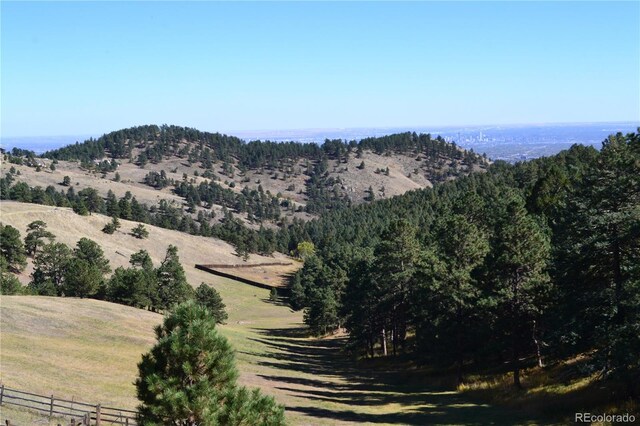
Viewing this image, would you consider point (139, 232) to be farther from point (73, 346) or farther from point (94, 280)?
point (73, 346)

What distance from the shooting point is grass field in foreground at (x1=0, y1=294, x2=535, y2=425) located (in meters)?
34.3

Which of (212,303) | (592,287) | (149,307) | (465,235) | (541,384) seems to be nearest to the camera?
(592,287)

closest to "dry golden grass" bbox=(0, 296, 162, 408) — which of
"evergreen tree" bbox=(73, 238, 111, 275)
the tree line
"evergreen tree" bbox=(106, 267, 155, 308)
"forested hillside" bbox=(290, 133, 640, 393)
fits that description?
"evergreen tree" bbox=(106, 267, 155, 308)

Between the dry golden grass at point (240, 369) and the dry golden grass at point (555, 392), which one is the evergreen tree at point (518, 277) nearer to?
the dry golden grass at point (555, 392)

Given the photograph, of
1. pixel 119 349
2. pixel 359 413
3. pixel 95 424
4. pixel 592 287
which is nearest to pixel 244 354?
pixel 119 349

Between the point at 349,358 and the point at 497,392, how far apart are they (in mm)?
31943

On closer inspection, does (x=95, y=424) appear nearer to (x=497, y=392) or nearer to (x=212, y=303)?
(x=497, y=392)

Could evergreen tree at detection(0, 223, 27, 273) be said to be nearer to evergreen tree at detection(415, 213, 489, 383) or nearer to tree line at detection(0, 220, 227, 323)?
tree line at detection(0, 220, 227, 323)

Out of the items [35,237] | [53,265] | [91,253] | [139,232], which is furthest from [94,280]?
[139,232]

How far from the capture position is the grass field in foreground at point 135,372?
3434 centimetres

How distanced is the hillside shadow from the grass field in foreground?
7cm

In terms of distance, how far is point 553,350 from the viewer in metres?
31.8

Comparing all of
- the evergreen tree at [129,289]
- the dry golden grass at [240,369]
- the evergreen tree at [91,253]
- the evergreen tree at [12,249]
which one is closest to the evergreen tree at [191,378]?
the dry golden grass at [240,369]

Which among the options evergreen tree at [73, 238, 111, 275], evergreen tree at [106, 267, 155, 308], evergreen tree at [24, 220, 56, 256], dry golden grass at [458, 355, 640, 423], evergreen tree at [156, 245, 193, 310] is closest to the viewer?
dry golden grass at [458, 355, 640, 423]
